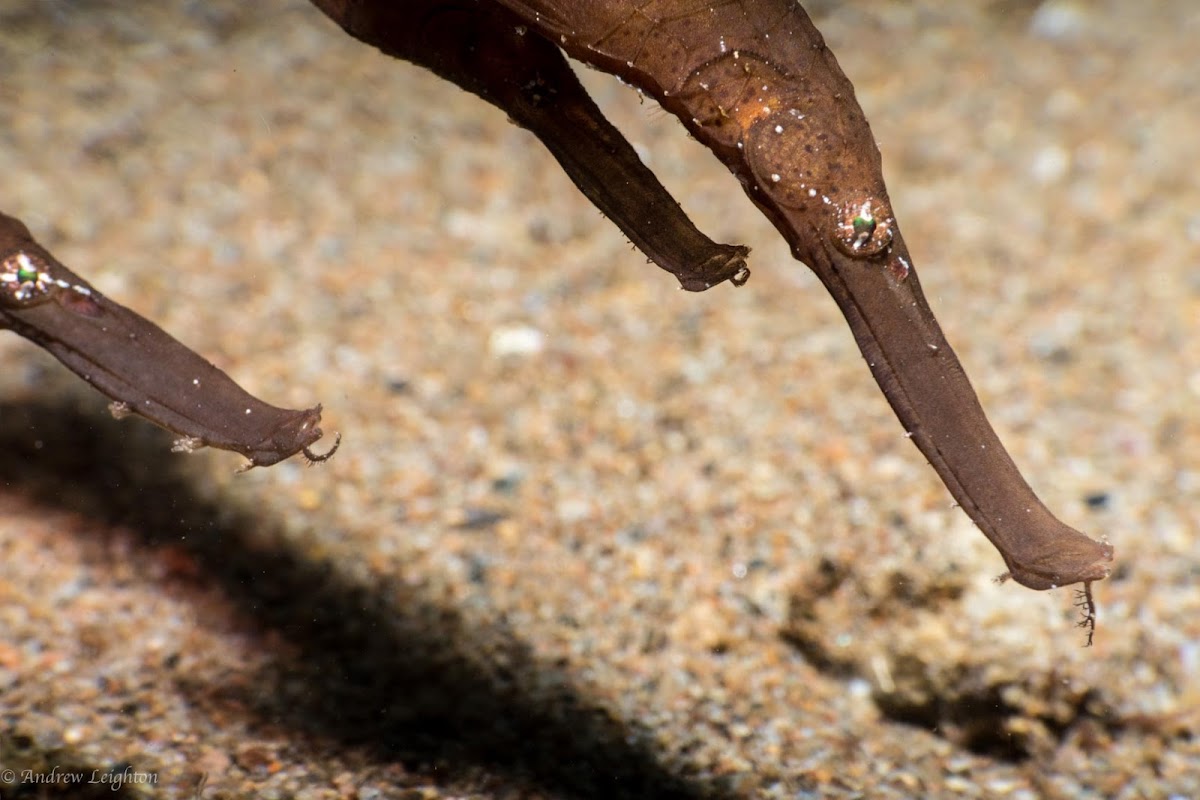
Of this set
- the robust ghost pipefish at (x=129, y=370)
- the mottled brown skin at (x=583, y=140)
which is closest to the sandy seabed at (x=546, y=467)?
the robust ghost pipefish at (x=129, y=370)

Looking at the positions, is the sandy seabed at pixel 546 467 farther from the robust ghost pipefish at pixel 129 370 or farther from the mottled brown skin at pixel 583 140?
the mottled brown skin at pixel 583 140

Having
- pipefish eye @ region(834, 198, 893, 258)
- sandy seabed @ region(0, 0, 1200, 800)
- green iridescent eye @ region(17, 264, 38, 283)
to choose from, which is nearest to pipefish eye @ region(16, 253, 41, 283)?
green iridescent eye @ region(17, 264, 38, 283)

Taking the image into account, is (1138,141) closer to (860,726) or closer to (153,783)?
(860,726)

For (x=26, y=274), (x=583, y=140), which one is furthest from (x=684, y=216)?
(x=26, y=274)

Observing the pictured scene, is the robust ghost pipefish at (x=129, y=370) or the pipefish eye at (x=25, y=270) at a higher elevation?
the pipefish eye at (x=25, y=270)

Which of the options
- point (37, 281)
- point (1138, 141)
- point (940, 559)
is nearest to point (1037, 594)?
point (940, 559)

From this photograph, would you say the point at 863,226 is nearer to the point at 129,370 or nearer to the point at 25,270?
the point at 129,370
